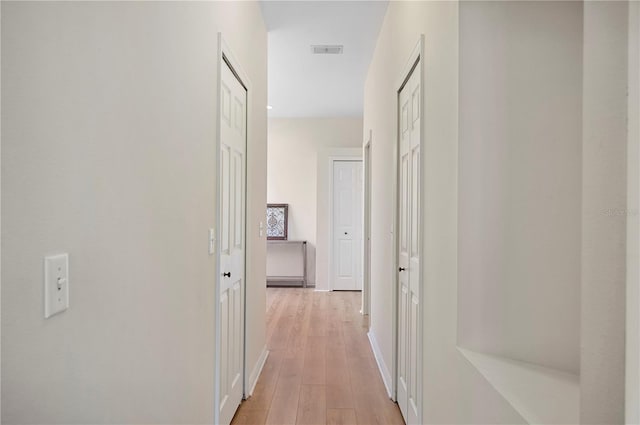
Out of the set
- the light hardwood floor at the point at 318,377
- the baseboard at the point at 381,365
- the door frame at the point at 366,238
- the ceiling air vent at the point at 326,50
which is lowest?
the light hardwood floor at the point at 318,377

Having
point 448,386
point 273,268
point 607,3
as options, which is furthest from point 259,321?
point 273,268

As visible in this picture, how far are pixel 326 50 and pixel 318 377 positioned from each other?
290 cm

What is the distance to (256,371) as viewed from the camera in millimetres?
2900

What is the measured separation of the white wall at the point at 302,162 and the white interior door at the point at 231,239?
4.00 m

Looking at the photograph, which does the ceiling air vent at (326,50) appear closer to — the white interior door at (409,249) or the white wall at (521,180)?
the white interior door at (409,249)

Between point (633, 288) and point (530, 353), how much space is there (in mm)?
808

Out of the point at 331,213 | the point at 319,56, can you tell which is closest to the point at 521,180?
the point at 319,56

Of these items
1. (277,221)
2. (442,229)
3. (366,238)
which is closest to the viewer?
(442,229)

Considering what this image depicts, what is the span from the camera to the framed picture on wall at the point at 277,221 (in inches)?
259

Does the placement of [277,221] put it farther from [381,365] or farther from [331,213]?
[381,365]

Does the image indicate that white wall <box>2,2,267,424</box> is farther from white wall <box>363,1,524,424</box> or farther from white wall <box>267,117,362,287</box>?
white wall <box>267,117,362,287</box>

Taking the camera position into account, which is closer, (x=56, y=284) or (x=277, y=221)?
(x=56, y=284)

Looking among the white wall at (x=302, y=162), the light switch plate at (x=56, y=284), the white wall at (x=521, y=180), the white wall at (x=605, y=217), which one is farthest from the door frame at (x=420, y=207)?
the white wall at (x=302, y=162)

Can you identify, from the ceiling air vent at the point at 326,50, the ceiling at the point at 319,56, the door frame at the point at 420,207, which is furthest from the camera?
the ceiling air vent at the point at 326,50
